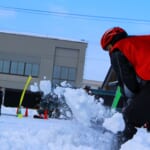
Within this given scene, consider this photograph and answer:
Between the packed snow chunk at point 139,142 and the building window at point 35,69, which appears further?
the building window at point 35,69

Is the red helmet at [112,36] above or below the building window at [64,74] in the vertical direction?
above

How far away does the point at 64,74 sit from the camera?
56938mm

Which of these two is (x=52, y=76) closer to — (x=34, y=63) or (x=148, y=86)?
(x=34, y=63)

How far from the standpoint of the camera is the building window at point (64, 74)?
57.1 m

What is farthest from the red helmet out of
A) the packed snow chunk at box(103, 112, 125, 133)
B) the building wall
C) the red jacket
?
the building wall

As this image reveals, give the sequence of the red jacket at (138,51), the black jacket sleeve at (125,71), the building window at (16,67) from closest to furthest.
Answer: the red jacket at (138,51) < the black jacket sleeve at (125,71) < the building window at (16,67)

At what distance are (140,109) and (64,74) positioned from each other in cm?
5300

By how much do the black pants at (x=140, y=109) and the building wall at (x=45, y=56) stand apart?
173ft

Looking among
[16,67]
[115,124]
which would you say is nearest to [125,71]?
[115,124]

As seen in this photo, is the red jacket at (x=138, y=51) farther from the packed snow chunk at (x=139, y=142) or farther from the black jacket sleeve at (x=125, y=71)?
the packed snow chunk at (x=139, y=142)

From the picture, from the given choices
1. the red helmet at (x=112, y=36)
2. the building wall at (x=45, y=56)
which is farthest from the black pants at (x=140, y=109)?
the building wall at (x=45, y=56)

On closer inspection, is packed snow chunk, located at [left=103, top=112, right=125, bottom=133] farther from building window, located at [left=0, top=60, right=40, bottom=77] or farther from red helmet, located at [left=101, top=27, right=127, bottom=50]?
building window, located at [left=0, top=60, right=40, bottom=77]

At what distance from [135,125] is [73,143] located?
139cm

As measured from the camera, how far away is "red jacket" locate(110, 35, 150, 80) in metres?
3.84
